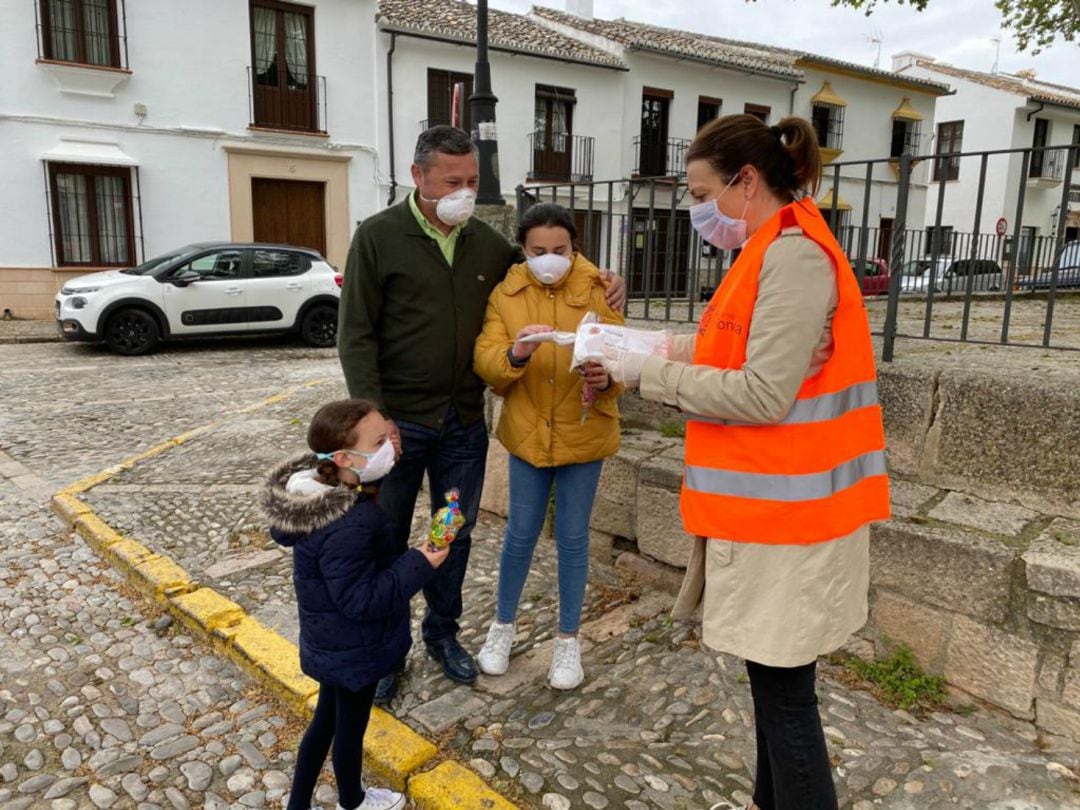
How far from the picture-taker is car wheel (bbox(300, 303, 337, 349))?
40.1 ft

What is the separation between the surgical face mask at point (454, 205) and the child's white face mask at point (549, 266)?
0.29 m

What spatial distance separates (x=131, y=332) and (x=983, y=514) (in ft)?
35.9

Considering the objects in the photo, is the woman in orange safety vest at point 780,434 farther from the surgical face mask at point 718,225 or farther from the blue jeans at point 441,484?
the blue jeans at point 441,484

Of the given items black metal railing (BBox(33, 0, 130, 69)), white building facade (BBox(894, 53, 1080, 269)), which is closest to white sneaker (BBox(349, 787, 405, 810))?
black metal railing (BBox(33, 0, 130, 69))

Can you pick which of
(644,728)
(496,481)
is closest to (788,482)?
(644,728)

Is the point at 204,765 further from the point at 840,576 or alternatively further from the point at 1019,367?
the point at 1019,367

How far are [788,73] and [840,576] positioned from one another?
2414 centimetres

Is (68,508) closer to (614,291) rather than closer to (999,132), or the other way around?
(614,291)

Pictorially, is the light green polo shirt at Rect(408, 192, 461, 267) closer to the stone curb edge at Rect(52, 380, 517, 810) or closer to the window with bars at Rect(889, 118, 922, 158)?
the stone curb edge at Rect(52, 380, 517, 810)

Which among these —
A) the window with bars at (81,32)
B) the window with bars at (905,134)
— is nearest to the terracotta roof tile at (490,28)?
the window with bars at (81,32)

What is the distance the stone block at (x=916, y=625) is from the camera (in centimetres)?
273

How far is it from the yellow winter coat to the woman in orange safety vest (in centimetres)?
84

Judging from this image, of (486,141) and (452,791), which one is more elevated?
(486,141)

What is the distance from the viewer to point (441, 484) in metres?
2.94
